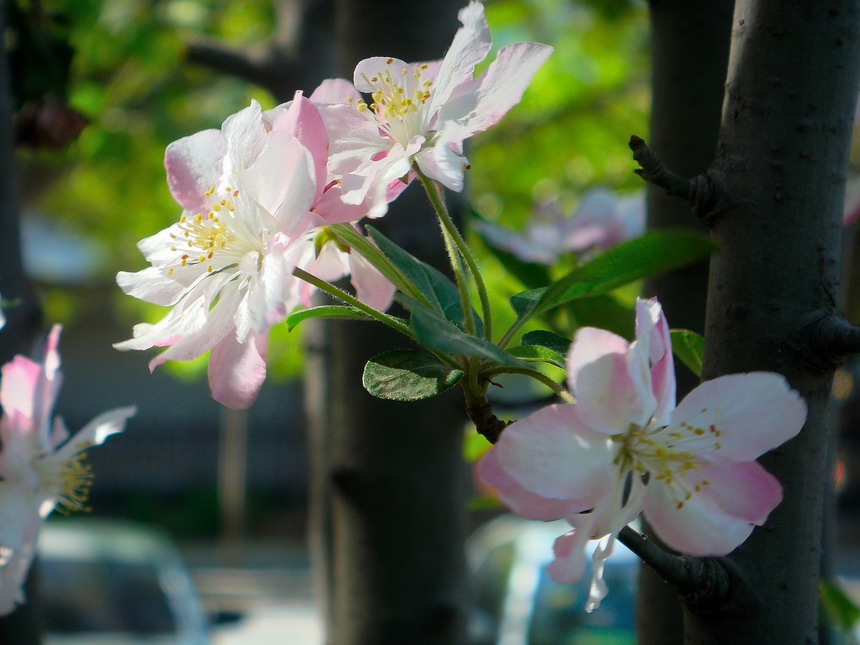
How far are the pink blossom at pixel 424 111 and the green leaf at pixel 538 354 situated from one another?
0.43 ft

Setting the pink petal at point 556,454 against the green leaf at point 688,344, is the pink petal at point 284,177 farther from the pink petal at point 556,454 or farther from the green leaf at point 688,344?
the green leaf at point 688,344

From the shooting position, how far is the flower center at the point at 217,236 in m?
0.68

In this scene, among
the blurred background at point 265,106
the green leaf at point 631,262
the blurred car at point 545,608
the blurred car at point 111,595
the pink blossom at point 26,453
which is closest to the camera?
the green leaf at point 631,262

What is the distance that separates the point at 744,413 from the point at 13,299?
1063 mm

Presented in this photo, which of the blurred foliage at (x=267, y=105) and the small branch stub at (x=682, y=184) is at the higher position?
the blurred foliage at (x=267, y=105)

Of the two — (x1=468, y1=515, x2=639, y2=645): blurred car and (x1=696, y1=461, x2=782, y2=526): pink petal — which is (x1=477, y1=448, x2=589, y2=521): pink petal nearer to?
(x1=696, y1=461, x2=782, y2=526): pink petal

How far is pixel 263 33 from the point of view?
4137mm

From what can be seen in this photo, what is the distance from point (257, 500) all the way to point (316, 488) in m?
10.7

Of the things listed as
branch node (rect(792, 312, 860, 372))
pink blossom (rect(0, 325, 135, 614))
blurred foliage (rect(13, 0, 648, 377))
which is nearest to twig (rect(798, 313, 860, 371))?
branch node (rect(792, 312, 860, 372))

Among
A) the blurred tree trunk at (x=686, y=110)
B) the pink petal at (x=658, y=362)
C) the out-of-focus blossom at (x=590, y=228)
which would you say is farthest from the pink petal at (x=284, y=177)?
the out-of-focus blossom at (x=590, y=228)

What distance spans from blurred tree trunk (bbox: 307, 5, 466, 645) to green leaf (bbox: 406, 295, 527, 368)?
30.4 inches

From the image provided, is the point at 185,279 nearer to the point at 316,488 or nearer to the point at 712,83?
the point at 712,83

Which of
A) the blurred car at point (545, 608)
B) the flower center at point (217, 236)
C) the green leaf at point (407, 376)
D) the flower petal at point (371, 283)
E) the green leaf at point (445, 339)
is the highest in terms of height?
the flower center at point (217, 236)

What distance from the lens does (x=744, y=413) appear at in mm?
569
